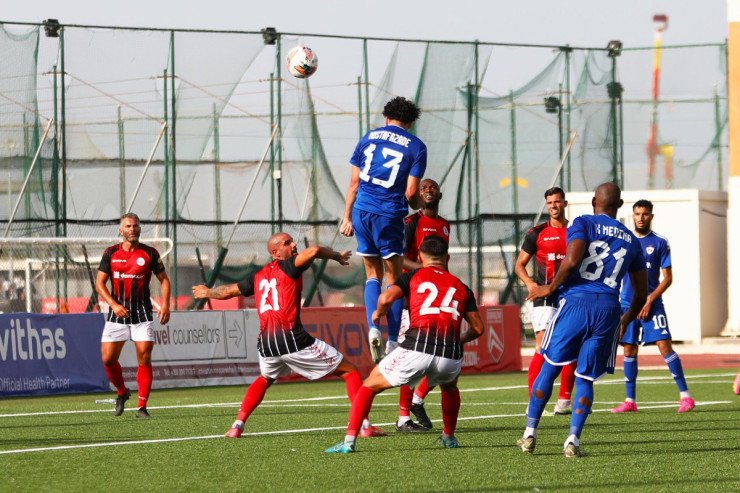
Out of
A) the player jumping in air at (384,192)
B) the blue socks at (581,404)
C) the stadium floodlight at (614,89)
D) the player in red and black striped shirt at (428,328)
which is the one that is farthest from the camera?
the stadium floodlight at (614,89)

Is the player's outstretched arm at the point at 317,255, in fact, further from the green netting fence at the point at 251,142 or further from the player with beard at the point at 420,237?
the green netting fence at the point at 251,142

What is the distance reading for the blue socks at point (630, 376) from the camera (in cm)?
1183

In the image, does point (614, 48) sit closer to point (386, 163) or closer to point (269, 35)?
point (269, 35)

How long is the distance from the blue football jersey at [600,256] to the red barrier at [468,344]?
398 inches

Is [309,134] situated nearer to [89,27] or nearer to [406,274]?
[89,27]

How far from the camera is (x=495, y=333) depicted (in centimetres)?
1973

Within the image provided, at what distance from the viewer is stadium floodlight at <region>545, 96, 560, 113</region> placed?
25.7 meters

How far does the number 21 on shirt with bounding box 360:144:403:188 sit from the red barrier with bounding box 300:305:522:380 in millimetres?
8584

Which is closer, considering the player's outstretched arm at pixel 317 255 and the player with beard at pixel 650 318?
the player's outstretched arm at pixel 317 255

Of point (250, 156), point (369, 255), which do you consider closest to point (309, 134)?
point (250, 156)

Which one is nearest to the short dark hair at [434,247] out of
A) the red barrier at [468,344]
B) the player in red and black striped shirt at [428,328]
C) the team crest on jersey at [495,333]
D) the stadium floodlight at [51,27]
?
the player in red and black striped shirt at [428,328]

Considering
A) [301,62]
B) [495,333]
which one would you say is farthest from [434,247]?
[495,333]

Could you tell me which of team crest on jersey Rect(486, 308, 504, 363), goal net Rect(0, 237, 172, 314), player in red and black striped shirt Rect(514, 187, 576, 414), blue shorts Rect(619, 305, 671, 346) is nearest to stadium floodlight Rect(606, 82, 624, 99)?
team crest on jersey Rect(486, 308, 504, 363)

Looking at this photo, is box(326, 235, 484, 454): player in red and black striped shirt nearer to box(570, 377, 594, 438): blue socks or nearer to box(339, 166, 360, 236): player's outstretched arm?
box(570, 377, 594, 438): blue socks
